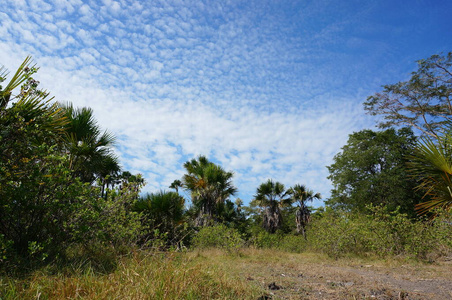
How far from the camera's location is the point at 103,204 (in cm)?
525

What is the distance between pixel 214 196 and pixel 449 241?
42.7 ft

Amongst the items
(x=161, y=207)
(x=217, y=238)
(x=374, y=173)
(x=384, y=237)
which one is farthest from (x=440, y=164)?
(x=374, y=173)

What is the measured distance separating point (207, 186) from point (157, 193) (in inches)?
225

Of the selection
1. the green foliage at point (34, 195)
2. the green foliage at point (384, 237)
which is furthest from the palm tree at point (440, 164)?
the green foliage at point (34, 195)

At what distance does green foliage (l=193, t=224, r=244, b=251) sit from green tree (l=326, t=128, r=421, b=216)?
11.0 metres

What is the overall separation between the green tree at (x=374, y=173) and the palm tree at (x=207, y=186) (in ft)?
28.7

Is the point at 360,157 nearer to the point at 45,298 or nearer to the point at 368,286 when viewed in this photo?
the point at 368,286

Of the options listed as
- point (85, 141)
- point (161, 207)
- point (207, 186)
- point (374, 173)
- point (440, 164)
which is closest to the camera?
point (440, 164)

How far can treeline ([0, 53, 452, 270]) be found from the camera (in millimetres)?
4086

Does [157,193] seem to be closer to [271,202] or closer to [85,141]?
[85,141]

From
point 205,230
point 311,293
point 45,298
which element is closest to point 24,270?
point 45,298

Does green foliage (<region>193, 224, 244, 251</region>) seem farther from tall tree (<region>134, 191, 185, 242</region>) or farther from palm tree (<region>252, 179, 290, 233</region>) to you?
palm tree (<region>252, 179, 290, 233</region>)

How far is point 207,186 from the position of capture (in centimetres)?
1834

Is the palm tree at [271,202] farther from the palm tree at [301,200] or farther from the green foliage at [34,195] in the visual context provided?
the green foliage at [34,195]
